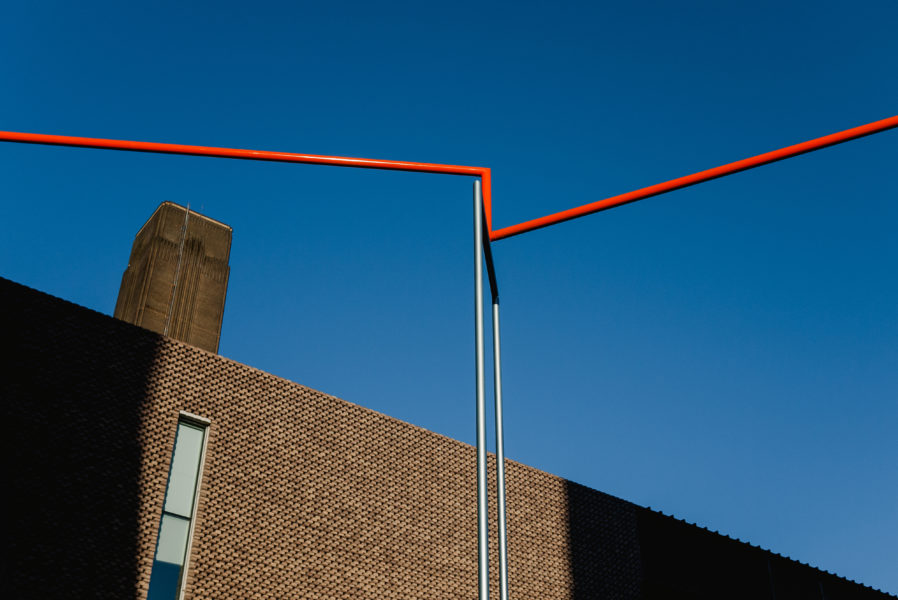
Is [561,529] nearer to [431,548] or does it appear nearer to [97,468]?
[431,548]

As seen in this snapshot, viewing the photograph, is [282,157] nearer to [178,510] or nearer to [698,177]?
[698,177]

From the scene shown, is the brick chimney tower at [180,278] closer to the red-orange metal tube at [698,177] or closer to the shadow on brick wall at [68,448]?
the shadow on brick wall at [68,448]

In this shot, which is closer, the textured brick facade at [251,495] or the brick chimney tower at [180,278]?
the textured brick facade at [251,495]

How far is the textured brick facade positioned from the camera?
17391 mm

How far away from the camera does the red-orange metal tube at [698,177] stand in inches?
320

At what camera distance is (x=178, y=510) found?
1908 centimetres

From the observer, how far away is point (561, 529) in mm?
25531

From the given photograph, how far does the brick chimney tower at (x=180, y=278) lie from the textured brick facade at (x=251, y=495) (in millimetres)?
12713

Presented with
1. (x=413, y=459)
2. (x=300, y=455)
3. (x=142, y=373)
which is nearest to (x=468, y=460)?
(x=413, y=459)

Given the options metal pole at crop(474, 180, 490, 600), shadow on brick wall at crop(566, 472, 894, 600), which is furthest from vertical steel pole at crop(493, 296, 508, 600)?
shadow on brick wall at crop(566, 472, 894, 600)

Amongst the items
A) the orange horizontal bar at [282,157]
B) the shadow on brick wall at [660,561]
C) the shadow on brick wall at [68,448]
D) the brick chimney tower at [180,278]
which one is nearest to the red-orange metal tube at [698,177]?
the orange horizontal bar at [282,157]

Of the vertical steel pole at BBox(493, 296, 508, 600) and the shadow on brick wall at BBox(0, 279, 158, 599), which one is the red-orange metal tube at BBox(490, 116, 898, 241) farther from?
the shadow on brick wall at BBox(0, 279, 158, 599)

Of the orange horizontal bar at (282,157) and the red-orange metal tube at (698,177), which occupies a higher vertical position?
the orange horizontal bar at (282,157)

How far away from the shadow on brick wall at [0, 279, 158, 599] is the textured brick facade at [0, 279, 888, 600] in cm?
3
